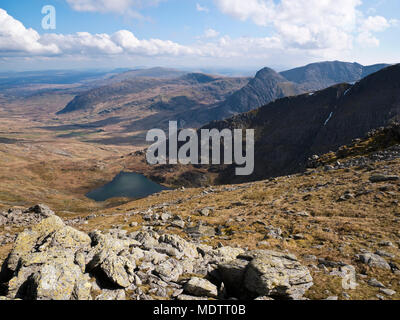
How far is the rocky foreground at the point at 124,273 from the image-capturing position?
1333 cm

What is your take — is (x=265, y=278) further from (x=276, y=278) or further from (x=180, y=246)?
(x=180, y=246)

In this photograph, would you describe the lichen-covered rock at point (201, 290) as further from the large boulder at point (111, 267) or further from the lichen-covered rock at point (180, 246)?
the lichen-covered rock at point (180, 246)

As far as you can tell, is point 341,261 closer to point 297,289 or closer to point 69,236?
point 297,289

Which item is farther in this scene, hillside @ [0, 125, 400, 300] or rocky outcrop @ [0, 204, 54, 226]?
rocky outcrop @ [0, 204, 54, 226]

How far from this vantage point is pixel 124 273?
1506 centimetres

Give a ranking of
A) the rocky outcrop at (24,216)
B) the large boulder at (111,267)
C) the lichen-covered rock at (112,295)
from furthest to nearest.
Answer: the rocky outcrop at (24,216), the large boulder at (111,267), the lichen-covered rock at (112,295)

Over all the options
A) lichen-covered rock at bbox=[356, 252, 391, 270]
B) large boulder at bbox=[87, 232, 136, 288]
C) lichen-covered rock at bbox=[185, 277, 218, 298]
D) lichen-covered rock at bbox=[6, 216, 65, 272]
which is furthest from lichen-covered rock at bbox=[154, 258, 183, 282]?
lichen-covered rock at bbox=[356, 252, 391, 270]

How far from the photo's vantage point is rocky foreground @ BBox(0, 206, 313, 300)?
1333 cm

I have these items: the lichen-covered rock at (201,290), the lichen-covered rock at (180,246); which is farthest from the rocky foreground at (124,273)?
the lichen-covered rock at (180,246)

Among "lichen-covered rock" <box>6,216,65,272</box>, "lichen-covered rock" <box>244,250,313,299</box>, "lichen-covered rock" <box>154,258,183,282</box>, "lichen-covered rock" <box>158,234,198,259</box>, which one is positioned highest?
"lichen-covered rock" <box>6,216,65,272</box>

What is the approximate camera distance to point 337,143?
175000mm

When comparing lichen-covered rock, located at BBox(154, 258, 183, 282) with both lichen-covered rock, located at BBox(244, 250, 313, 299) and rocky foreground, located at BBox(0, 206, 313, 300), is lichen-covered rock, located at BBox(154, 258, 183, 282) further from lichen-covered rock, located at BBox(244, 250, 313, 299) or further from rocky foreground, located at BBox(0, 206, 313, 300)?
lichen-covered rock, located at BBox(244, 250, 313, 299)

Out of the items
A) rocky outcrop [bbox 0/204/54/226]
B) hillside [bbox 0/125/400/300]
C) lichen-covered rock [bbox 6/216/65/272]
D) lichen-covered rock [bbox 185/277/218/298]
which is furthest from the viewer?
rocky outcrop [bbox 0/204/54/226]
